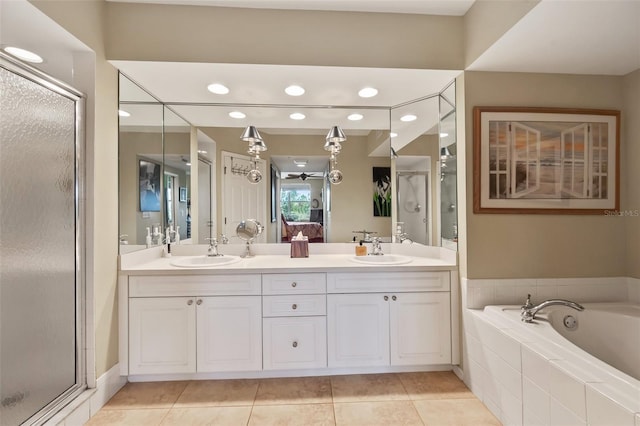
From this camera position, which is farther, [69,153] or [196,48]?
[196,48]

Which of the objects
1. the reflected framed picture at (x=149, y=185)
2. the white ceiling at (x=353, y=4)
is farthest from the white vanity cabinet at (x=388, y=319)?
the white ceiling at (x=353, y=4)

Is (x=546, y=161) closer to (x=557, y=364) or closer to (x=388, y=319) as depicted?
(x=557, y=364)

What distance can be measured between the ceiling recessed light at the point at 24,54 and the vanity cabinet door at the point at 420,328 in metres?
2.50

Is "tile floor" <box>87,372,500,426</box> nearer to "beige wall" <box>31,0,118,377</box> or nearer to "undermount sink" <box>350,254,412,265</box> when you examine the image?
"beige wall" <box>31,0,118,377</box>

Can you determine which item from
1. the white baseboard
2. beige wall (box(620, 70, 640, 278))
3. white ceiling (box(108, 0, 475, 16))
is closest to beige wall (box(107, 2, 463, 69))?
white ceiling (box(108, 0, 475, 16))

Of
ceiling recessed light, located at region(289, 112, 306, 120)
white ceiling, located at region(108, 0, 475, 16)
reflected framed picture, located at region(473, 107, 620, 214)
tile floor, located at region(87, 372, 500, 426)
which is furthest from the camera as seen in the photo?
ceiling recessed light, located at region(289, 112, 306, 120)

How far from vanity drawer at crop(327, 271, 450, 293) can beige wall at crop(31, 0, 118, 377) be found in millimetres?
1395

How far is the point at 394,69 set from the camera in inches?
73.6

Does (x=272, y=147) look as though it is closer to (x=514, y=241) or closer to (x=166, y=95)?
(x=166, y=95)

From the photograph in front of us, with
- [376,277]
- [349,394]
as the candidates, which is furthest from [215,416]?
[376,277]

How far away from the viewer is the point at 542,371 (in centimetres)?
125

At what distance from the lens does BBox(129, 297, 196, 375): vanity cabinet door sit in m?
1.85

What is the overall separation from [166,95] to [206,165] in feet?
1.98

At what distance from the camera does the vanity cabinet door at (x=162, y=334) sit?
1.85 m
